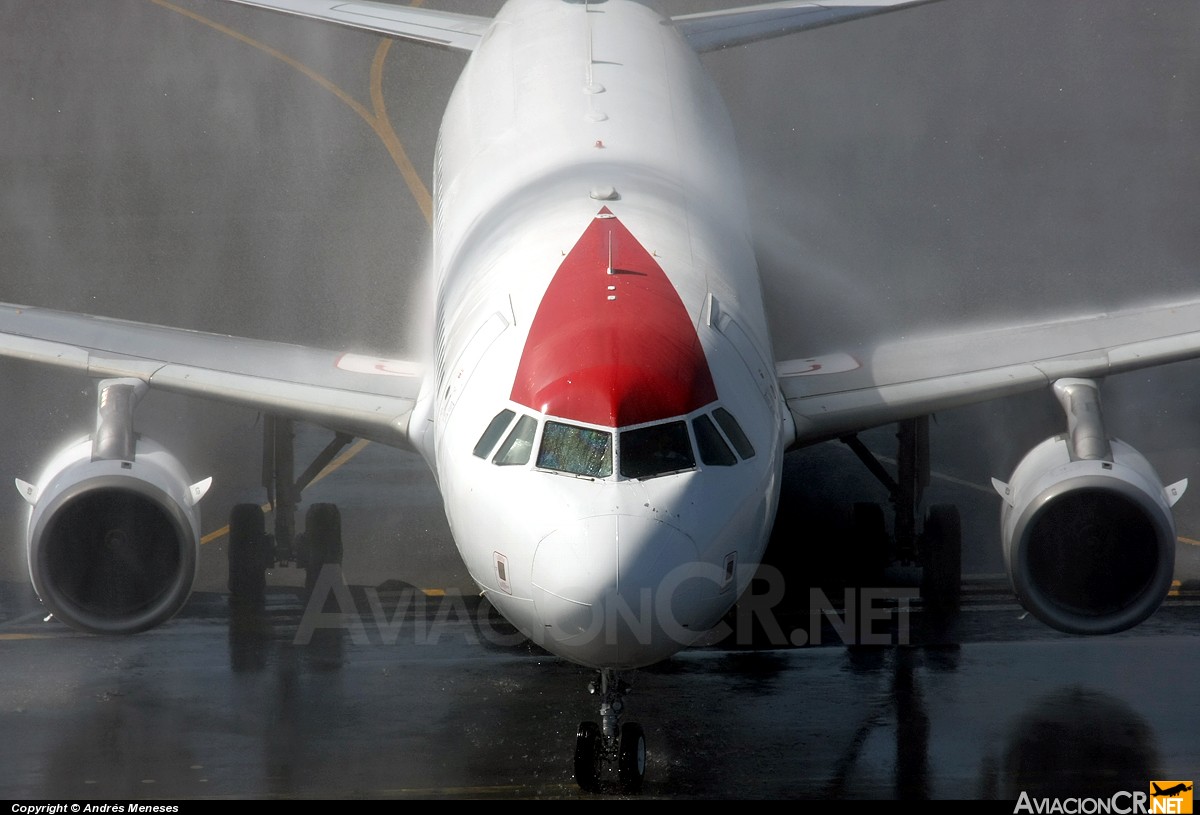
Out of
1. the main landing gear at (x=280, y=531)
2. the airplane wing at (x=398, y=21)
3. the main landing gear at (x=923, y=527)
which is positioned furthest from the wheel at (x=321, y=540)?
the airplane wing at (x=398, y=21)

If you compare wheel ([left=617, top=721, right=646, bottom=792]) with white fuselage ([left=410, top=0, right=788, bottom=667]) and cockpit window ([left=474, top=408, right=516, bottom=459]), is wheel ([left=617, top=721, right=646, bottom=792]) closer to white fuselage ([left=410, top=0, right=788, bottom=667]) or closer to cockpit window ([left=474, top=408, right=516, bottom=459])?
white fuselage ([left=410, top=0, right=788, bottom=667])

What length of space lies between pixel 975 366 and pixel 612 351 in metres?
6.07

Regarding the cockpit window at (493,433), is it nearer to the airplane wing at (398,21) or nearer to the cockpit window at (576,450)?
the cockpit window at (576,450)

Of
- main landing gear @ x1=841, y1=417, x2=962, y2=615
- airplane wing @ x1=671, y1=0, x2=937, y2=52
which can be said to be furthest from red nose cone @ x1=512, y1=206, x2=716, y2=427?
airplane wing @ x1=671, y1=0, x2=937, y2=52

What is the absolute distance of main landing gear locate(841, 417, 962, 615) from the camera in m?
18.3

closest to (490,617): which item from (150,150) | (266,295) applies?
(266,295)

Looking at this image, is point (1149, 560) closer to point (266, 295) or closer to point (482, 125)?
point (482, 125)

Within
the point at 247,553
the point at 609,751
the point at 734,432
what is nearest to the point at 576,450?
the point at 734,432

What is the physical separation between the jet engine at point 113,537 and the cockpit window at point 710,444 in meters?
5.51

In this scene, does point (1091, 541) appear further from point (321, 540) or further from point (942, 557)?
point (321, 540)

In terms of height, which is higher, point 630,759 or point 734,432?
point 734,432

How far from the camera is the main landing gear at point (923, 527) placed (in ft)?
59.9

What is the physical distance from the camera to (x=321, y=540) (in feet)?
63.2

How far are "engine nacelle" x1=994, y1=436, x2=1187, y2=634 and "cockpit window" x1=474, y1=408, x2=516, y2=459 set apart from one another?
5317mm
